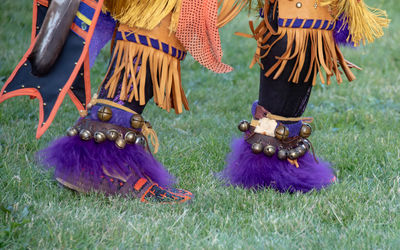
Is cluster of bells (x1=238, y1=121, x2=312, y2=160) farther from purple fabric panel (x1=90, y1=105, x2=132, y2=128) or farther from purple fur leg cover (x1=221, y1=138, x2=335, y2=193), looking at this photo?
purple fabric panel (x1=90, y1=105, x2=132, y2=128)

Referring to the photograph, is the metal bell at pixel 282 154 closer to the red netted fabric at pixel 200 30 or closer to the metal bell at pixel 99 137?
the red netted fabric at pixel 200 30

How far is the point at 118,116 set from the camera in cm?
173

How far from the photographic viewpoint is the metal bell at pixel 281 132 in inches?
73.3

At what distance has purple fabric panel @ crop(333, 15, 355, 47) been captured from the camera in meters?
1.80

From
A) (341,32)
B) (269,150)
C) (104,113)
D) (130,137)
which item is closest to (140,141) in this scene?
(130,137)

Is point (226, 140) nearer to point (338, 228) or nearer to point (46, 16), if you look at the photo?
point (338, 228)

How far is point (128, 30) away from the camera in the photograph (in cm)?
169

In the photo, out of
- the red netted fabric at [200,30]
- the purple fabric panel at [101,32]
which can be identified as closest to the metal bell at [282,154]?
the red netted fabric at [200,30]

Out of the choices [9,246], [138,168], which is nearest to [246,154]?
[138,168]

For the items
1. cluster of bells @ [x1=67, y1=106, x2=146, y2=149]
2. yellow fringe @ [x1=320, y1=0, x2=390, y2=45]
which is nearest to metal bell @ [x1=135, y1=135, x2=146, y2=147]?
cluster of bells @ [x1=67, y1=106, x2=146, y2=149]

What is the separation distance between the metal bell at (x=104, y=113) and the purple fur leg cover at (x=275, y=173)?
0.53 m

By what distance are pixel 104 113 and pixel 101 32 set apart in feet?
1.05

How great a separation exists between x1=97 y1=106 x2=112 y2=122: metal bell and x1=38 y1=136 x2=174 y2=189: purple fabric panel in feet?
0.27

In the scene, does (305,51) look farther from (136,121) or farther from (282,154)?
(136,121)
